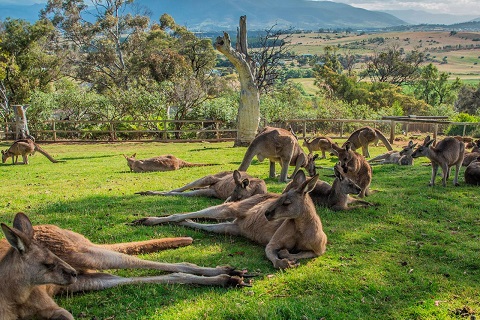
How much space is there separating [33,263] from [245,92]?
1625cm

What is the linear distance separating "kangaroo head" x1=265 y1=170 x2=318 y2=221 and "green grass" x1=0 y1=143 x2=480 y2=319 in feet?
1.91

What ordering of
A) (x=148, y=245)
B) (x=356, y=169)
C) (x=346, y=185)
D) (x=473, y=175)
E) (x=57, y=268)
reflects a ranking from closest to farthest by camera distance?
(x=57, y=268) < (x=148, y=245) < (x=346, y=185) < (x=356, y=169) < (x=473, y=175)

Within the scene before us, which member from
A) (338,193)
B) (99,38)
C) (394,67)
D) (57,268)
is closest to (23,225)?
(57,268)

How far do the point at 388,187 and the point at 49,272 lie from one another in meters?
8.20

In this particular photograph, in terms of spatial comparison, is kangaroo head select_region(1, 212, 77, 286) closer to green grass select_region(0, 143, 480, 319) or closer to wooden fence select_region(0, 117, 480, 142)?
green grass select_region(0, 143, 480, 319)

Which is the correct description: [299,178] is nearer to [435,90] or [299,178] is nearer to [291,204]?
[291,204]

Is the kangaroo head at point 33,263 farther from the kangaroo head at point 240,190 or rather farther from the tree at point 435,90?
the tree at point 435,90

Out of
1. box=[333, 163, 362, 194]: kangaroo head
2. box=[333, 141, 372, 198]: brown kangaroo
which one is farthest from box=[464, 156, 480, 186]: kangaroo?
box=[333, 163, 362, 194]: kangaroo head

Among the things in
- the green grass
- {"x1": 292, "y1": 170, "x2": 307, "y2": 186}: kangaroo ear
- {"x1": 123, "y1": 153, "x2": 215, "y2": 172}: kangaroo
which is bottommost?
the green grass

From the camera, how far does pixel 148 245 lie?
17.5 ft

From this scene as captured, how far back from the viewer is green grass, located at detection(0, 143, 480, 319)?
4.19m

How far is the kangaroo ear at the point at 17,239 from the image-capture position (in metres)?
3.58

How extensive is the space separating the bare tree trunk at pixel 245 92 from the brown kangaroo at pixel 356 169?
1051 centimetres

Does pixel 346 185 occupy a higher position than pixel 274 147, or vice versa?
pixel 274 147
